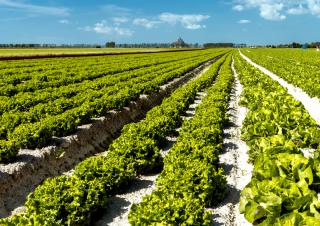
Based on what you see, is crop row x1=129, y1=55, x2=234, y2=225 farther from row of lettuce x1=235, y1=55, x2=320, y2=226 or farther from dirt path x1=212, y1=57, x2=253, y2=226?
row of lettuce x1=235, y1=55, x2=320, y2=226

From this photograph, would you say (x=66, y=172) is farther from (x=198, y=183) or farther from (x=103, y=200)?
(x=198, y=183)

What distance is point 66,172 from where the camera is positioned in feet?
35.5

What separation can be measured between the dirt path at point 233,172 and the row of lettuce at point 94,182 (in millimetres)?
1970

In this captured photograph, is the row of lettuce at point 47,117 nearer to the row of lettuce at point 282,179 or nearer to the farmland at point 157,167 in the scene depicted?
the farmland at point 157,167

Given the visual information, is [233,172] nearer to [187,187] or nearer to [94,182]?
[187,187]

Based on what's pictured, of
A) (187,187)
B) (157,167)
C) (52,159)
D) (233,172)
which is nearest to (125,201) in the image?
(187,187)

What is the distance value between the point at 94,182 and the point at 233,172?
384 cm

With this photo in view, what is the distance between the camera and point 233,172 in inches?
394

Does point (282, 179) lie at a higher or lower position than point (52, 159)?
higher

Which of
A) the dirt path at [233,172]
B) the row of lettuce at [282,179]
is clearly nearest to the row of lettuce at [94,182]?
the dirt path at [233,172]

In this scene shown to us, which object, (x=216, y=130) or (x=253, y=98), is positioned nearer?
(x=216, y=130)

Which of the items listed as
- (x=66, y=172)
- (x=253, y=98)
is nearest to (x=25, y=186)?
(x=66, y=172)

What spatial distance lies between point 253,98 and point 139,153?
9762 millimetres

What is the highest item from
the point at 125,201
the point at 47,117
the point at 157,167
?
the point at 47,117
